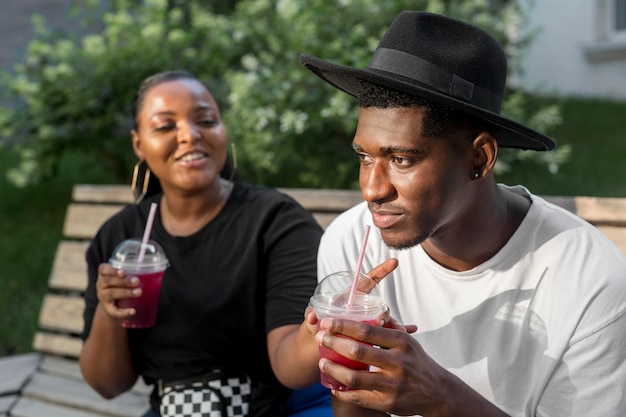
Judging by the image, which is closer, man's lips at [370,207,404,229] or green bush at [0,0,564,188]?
man's lips at [370,207,404,229]

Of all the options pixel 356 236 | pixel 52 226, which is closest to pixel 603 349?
pixel 356 236

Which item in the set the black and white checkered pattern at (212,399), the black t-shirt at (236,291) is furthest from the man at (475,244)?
the black and white checkered pattern at (212,399)

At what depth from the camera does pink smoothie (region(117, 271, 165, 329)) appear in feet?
9.66

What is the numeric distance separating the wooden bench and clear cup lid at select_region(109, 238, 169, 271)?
3.39 ft

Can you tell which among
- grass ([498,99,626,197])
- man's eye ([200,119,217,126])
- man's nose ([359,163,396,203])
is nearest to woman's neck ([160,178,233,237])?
man's eye ([200,119,217,126])

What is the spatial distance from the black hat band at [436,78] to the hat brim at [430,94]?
0.02m

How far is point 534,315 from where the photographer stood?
234 cm

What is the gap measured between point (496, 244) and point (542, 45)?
30.8 ft

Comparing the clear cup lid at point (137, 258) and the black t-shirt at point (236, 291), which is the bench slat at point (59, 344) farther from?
the clear cup lid at point (137, 258)

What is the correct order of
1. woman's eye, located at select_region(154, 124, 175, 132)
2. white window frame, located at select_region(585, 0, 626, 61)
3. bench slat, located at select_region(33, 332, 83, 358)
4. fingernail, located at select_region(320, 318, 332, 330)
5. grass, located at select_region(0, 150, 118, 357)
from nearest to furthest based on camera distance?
1. fingernail, located at select_region(320, 318, 332, 330)
2. woman's eye, located at select_region(154, 124, 175, 132)
3. bench slat, located at select_region(33, 332, 83, 358)
4. grass, located at select_region(0, 150, 118, 357)
5. white window frame, located at select_region(585, 0, 626, 61)

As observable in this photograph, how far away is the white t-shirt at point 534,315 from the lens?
87.7 inches

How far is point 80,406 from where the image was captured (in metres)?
3.90

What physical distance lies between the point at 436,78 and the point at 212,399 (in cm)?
145

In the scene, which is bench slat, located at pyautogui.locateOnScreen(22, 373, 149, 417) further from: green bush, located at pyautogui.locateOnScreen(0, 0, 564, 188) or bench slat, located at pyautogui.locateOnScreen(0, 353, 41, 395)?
green bush, located at pyautogui.locateOnScreen(0, 0, 564, 188)
